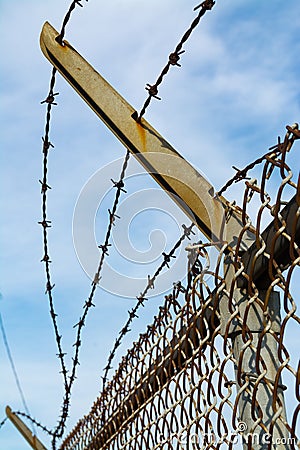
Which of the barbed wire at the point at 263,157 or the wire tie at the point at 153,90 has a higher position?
the wire tie at the point at 153,90

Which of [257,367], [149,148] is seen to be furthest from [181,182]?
[257,367]

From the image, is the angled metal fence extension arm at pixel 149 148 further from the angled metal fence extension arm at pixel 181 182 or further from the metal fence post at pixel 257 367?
the metal fence post at pixel 257 367

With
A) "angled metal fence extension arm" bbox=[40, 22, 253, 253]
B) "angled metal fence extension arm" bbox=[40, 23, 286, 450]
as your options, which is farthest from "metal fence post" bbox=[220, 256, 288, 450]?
"angled metal fence extension arm" bbox=[40, 22, 253, 253]

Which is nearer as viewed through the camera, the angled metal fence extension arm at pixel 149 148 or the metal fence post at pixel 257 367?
the metal fence post at pixel 257 367

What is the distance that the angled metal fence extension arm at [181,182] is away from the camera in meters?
1.37

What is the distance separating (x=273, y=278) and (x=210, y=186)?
1.28 ft

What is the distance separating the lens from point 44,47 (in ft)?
6.26

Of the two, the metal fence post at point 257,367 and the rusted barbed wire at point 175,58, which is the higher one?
the rusted barbed wire at point 175,58

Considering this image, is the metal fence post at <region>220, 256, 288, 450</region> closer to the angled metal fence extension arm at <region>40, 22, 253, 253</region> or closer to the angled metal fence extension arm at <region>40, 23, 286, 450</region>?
the angled metal fence extension arm at <region>40, 23, 286, 450</region>

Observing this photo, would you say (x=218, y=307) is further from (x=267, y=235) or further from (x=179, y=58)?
(x=179, y=58)

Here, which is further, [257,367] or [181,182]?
[181,182]

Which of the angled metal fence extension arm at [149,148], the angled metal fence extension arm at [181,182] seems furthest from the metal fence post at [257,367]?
the angled metal fence extension arm at [149,148]

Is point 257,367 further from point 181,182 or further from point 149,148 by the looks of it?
point 149,148

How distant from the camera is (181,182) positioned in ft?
5.30
